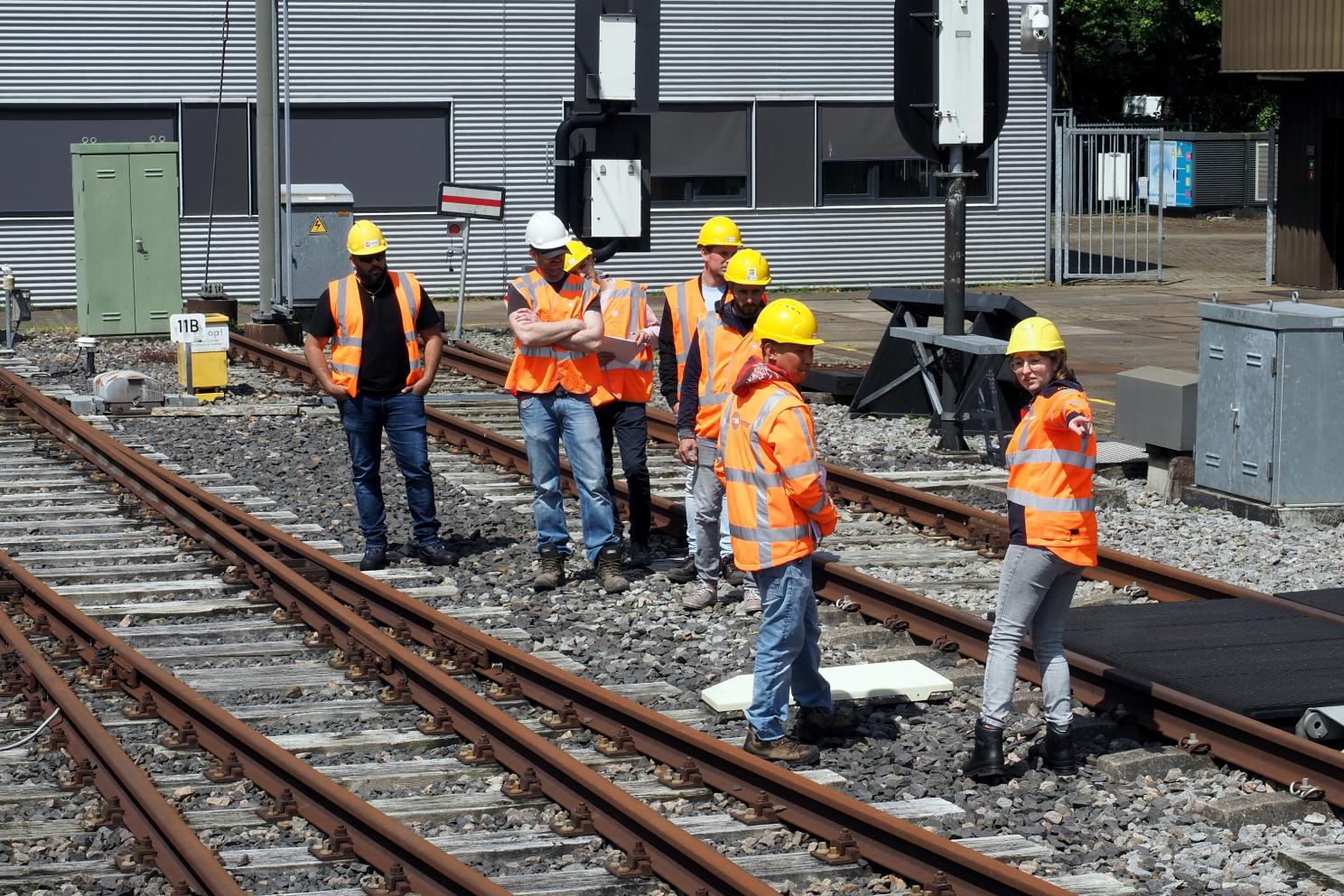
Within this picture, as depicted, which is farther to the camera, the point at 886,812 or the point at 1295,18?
the point at 1295,18

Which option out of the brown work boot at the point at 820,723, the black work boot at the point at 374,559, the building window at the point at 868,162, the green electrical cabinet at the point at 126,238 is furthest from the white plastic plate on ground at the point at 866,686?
the building window at the point at 868,162

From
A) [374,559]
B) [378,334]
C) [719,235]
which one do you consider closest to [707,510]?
[719,235]

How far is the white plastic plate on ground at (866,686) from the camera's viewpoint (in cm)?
849

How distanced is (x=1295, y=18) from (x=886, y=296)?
1453 centimetres

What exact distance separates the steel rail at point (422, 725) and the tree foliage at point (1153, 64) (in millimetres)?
46607

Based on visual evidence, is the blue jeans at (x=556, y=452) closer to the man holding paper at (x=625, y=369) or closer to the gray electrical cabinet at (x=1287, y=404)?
the man holding paper at (x=625, y=369)

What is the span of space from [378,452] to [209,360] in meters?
7.51

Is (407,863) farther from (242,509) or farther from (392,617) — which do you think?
(242,509)

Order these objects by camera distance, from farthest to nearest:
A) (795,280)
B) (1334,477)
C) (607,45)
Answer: (795,280) < (607,45) < (1334,477)

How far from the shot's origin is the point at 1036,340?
24.8 ft

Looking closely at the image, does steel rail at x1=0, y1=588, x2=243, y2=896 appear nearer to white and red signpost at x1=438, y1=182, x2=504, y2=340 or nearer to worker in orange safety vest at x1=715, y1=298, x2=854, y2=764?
worker in orange safety vest at x1=715, y1=298, x2=854, y2=764

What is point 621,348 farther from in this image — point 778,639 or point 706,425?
point 778,639

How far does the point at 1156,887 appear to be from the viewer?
646 centimetres

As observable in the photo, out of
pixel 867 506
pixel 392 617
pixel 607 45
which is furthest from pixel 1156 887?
pixel 607 45
